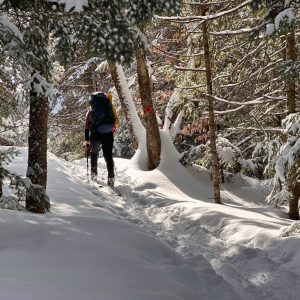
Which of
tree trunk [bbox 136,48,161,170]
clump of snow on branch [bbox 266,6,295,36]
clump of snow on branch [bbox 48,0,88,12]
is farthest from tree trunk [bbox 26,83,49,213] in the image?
tree trunk [bbox 136,48,161,170]

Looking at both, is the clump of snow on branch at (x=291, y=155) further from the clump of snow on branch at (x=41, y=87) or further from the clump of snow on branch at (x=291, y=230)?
the clump of snow on branch at (x=41, y=87)

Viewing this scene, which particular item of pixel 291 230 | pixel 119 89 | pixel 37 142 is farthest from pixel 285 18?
pixel 119 89

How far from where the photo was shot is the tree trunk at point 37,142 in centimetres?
650

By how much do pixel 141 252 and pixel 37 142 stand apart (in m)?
2.75

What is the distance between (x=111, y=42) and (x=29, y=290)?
3916 millimetres

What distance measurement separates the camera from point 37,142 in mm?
6590

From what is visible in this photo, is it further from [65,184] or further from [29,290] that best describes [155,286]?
[65,184]

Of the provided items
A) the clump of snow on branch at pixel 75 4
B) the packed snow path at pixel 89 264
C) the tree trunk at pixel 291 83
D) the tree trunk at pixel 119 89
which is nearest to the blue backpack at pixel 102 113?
the tree trunk at pixel 119 89

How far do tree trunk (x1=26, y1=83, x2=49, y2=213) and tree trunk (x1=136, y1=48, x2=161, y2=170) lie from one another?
598 cm

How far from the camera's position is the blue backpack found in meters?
10.5

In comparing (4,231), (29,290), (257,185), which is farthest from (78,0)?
(257,185)

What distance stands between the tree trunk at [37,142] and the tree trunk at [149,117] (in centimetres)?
A: 598

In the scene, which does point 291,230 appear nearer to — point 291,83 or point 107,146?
point 291,83

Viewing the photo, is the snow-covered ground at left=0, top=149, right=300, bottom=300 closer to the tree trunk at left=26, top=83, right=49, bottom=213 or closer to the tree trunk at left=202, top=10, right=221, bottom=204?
the tree trunk at left=26, top=83, right=49, bottom=213
